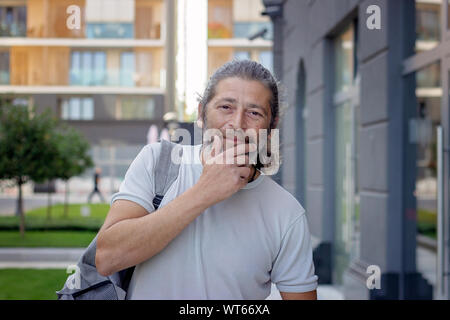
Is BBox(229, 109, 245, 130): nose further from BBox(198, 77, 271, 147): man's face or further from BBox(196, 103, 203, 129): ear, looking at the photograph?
BBox(196, 103, 203, 129): ear

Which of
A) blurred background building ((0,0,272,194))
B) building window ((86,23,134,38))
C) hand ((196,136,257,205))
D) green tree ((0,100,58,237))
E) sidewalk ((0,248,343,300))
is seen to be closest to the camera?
hand ((196,136,257,205))

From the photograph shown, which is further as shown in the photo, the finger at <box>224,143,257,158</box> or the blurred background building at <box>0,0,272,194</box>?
the blurred background building at <box>0,0,272,194</box>

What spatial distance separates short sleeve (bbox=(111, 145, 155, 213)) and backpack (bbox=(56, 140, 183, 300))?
16mm

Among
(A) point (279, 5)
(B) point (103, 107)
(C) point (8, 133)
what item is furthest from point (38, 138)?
(B) point (103, 107)

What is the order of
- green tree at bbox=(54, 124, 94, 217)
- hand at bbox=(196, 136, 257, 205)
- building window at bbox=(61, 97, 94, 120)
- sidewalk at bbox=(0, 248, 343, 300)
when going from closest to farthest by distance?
1. hand at bbox=(196, 136, 257, 205)
2. sidewalk at bbox=(0, 248, 343, 300)
3. green tree at bbox=(54, 124, 94, 217)
4. building window at bbox=(61, 97, 94, 120)

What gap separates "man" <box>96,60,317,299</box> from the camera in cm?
101

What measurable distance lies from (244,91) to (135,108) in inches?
910

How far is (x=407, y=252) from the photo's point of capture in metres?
3.65

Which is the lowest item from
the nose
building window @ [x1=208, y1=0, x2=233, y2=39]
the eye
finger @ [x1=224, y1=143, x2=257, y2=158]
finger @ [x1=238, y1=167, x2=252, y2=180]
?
finger @ [x1=238, y1=167, x2=252, y2=180]

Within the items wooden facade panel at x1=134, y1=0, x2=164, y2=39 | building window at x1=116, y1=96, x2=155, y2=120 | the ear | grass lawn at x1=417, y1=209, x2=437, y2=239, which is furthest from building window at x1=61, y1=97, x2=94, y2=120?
the ear

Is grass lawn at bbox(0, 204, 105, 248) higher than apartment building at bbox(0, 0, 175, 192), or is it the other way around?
apartment building at bbox(0, 0, 175, 192)

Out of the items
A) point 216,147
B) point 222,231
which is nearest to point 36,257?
point 222,231
